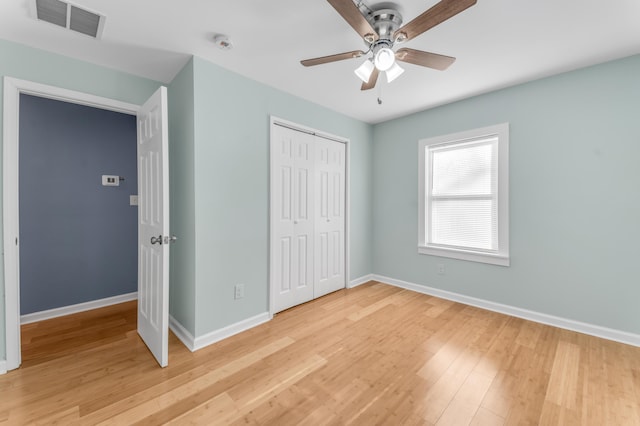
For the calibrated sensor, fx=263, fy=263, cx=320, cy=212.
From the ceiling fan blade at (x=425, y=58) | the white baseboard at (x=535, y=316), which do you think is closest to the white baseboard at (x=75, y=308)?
the white baseboard at (x=535, y=316)

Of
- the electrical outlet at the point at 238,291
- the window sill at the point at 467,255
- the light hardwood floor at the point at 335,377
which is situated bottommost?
the light hardwood floor at the point at 335,377

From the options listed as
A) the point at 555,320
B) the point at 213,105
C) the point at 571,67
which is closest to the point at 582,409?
the point at 555,320

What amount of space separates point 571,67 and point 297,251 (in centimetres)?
326

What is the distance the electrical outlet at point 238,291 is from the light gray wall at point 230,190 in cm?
4

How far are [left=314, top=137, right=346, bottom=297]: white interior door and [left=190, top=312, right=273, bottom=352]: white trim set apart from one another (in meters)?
0.88

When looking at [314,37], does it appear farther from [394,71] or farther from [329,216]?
[329,216]

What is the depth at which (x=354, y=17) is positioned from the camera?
1.41 metres

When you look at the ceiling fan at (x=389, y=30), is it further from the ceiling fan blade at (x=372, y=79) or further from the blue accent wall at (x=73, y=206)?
the blue accent wall at (x=73, y=206)

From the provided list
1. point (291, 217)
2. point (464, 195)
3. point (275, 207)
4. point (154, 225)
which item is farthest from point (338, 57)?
point (464, 195)

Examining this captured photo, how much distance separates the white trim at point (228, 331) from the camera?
7.39 ft

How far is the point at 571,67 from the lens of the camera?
8.06ft

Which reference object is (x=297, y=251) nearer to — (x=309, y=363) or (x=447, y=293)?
(x=309, y=363)

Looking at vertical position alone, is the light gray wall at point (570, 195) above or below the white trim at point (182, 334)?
above

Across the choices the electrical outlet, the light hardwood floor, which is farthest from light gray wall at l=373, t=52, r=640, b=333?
the electrical outlet
